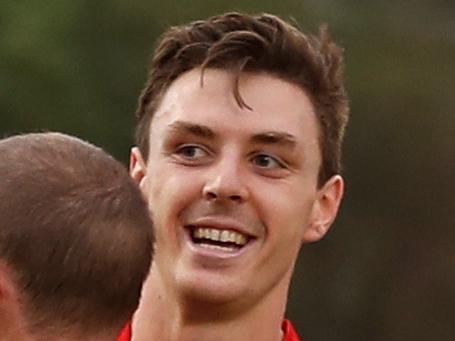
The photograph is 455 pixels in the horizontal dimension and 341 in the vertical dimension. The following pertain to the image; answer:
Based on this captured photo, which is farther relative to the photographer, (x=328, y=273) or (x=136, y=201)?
(x=328, y=273)

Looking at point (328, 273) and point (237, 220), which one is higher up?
point (237, 220)

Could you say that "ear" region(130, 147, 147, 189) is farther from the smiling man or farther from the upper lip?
the upper lip

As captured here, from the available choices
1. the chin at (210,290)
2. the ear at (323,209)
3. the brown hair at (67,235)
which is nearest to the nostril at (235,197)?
the chin at (210,290)

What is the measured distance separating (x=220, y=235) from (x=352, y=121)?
2069 centimetres

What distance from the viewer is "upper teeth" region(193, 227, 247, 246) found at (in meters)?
6.61

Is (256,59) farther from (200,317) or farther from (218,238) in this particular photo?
(200,317)

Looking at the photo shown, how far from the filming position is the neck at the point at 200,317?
6.70 meters

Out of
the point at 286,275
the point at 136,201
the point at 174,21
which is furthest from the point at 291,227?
the point at 174,21

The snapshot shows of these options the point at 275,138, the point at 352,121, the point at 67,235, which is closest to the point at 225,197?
the point at 275,138

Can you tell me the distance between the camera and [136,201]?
5.15 m

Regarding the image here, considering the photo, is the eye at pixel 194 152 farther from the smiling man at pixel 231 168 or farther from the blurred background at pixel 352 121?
the blurred background at pixel 352 121

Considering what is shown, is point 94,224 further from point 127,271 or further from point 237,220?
point 237,220

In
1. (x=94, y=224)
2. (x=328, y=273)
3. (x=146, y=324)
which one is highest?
(x=94, y=224)

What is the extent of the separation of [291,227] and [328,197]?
30 centimetres
